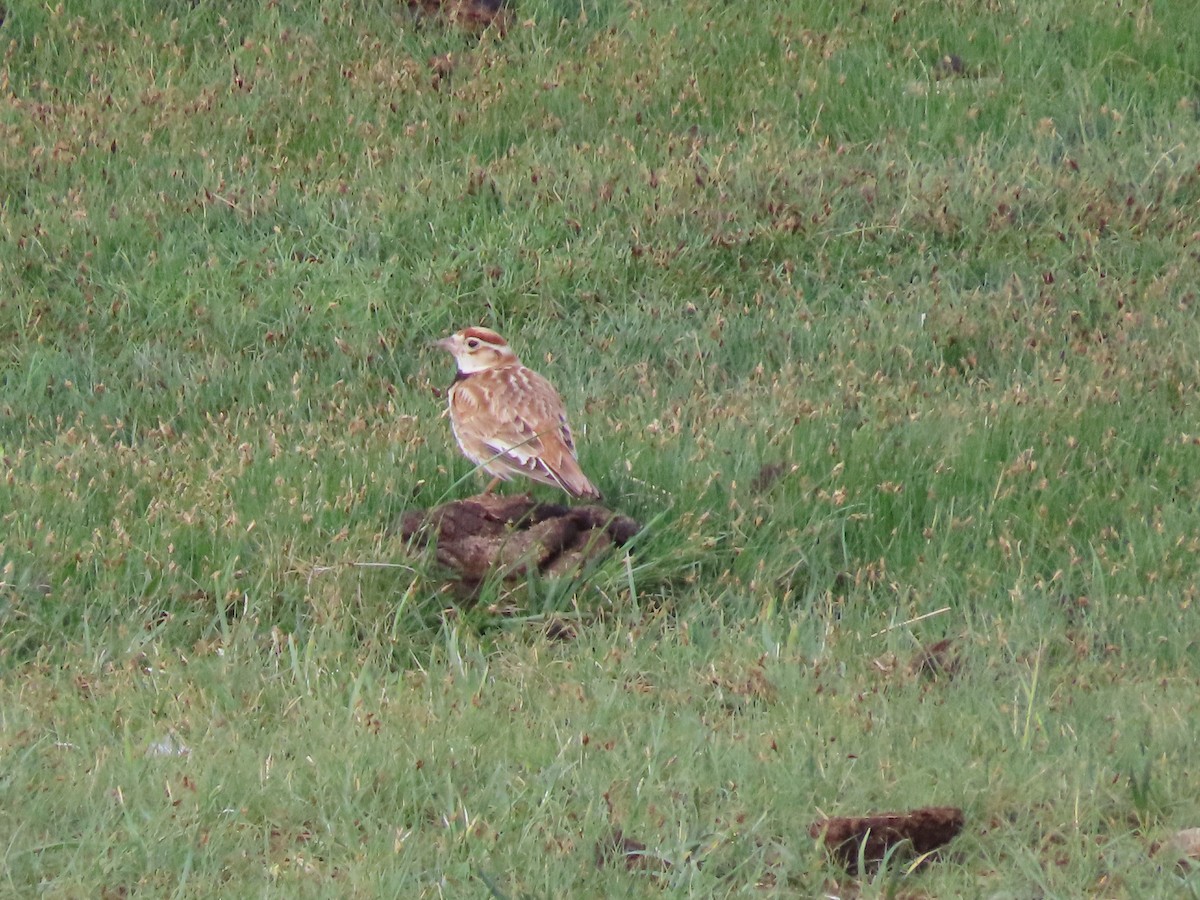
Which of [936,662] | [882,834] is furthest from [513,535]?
[882,834]

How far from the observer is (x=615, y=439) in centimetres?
809

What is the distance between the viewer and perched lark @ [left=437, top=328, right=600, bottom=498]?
7422mm

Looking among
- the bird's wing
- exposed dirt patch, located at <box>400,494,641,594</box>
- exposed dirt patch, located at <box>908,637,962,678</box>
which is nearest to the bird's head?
the bird's wing

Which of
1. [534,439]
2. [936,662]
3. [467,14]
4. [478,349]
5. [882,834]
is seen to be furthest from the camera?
[467,14]

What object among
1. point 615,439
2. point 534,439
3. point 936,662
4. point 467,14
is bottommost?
point 615,439

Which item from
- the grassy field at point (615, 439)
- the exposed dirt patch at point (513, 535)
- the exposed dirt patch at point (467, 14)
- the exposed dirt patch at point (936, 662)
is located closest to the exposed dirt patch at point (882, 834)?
the grassy field at point (615, 439)

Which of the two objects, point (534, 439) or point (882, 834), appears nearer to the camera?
point (882, 834)

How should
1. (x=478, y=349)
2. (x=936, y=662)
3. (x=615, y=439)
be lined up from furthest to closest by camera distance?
(x=478, y=349) < (x=615, y=439) < (x=936, y=662)

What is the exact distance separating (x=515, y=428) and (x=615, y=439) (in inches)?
28.2

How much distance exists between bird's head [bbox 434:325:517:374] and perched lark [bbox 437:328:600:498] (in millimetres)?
229

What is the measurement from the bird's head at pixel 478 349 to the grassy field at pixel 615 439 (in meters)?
0.30

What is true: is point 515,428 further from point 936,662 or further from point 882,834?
point 882,834

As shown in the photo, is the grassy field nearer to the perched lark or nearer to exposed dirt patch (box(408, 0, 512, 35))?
exposed dirt patch (box(408, 0, 512, 35))

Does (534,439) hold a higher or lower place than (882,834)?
lower
